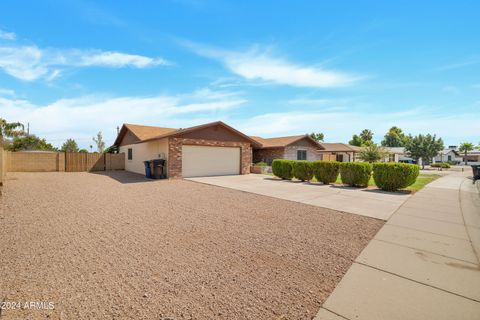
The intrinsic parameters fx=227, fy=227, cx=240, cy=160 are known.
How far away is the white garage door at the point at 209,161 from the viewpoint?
51.4 feet

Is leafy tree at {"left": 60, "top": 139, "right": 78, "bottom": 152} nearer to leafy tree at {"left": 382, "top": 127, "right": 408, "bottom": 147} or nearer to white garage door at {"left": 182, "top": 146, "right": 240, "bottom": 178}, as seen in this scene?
white garage door at {"left": 182, "top": 146, "right": 240, "bottom": 178}

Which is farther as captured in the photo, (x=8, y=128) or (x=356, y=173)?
(x=8, y=128)

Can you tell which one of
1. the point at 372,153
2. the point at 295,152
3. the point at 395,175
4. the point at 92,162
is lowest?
the point at 395,175

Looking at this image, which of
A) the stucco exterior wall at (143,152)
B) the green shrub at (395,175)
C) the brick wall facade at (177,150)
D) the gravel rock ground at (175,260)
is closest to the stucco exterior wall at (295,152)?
the brick wall facade at (177,150)

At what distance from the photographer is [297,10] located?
8.98 m

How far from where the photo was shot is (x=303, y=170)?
45.1ft

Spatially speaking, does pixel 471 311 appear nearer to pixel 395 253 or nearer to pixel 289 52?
pixel 395 253

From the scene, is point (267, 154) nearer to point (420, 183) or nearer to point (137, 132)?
point (137, 132)

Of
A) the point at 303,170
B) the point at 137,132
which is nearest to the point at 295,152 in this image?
the point at 303,170

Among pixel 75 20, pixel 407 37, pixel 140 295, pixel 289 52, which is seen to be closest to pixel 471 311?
pixel 140 295

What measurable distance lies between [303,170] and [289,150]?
1072 centimetres

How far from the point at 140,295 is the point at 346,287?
2519 millimetres

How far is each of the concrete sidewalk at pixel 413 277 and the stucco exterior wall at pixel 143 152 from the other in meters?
13.3

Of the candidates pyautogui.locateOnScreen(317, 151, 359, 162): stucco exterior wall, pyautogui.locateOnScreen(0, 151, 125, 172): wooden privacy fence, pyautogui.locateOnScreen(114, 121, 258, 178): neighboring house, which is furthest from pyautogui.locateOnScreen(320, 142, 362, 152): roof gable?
pyautogui.locateOnScreen(0, 151, 125, 172): wooden privacy fence
